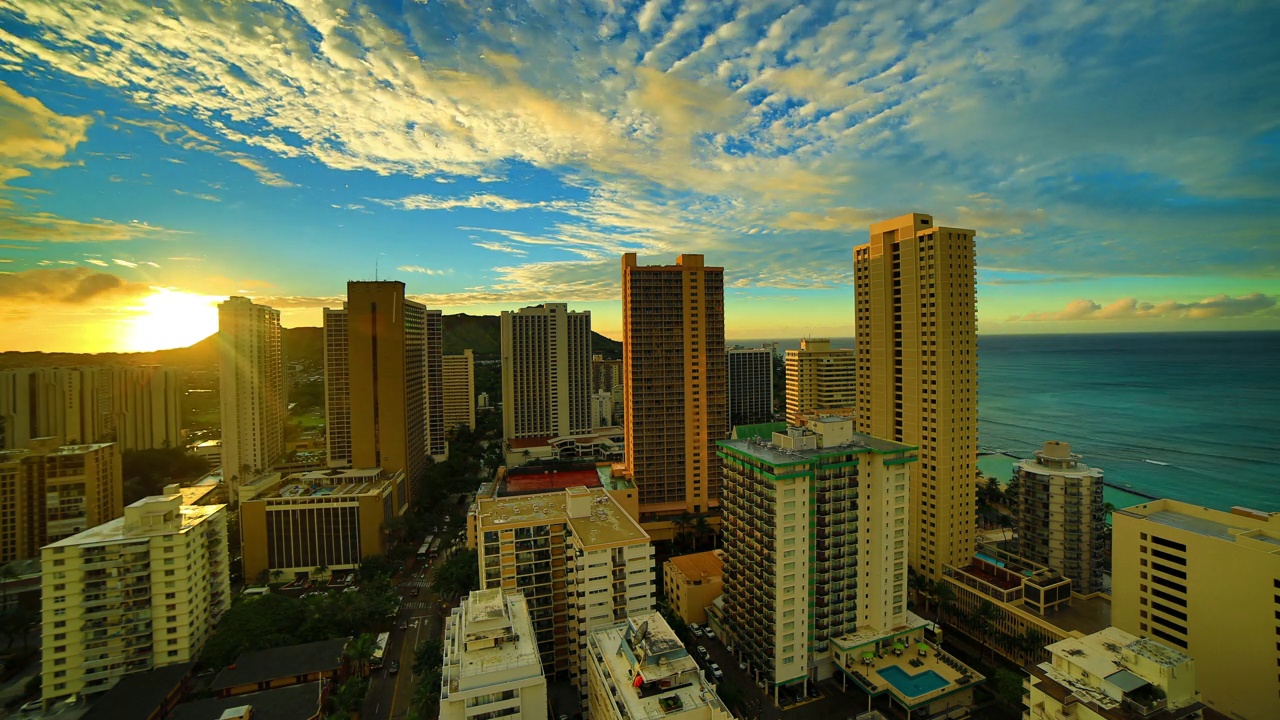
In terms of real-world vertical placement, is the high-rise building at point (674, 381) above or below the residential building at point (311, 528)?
above

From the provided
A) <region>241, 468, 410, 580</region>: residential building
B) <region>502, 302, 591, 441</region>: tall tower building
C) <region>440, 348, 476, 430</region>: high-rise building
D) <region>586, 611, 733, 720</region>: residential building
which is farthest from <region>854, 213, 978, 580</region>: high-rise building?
<region>440, 348, 476, 430</region>: high-rise building

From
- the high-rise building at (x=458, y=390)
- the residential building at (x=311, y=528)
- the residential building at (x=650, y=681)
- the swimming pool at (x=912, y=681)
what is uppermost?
the high-rise building at (x=458, y=390)

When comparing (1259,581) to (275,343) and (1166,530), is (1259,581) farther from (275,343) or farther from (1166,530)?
(275,343)

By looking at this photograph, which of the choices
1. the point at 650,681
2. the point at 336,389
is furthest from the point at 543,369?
the point at 650,681

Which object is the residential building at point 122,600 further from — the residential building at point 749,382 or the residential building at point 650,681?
the residential building at point 749,382

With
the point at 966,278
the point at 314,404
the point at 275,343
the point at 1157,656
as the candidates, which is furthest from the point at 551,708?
the point at 314,404

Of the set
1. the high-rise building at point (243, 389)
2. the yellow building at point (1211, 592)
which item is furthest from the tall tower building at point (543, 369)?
the yellow building at point (1211, 592)

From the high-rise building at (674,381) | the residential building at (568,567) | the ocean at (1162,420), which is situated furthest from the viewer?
the ocean at (1162,420)
